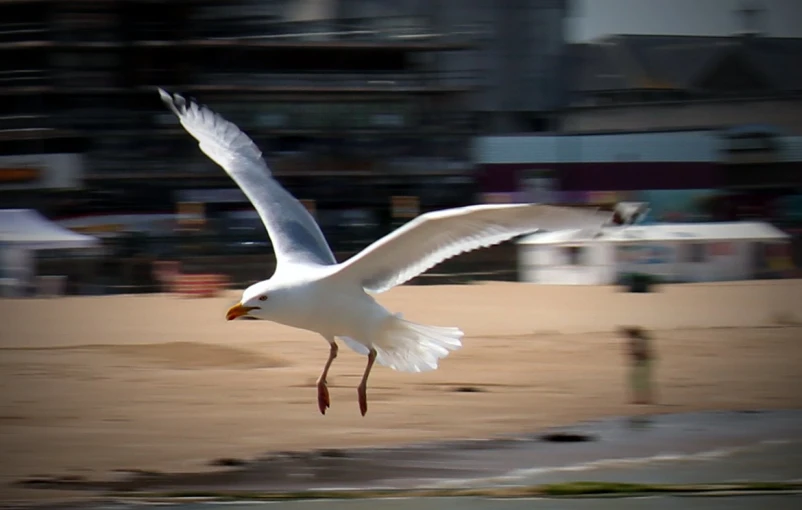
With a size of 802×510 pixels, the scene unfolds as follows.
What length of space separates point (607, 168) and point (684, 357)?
53.6ft

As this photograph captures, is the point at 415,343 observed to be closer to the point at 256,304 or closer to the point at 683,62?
the point at 256,304

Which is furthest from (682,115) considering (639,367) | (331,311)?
(331,311)

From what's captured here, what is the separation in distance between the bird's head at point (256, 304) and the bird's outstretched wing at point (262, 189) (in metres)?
0.27

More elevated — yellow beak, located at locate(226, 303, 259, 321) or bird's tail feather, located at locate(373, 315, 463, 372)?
yellow beak, located at locate(226, 303, 259, 321)

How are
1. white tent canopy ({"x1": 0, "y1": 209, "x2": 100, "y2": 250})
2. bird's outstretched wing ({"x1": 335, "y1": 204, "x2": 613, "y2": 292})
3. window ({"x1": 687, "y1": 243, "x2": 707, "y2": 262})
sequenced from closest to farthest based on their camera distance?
bird's outstretched wing ({"x1": 335, "y1": 204, "x2": 613, "y2": 292}) < white tent canopy ({"x1": 0, "y1": 209, "x2": 100, "y2": 250}) < window ({"x1": 687, "y1": 243, "x2": 707, "y2": 262})

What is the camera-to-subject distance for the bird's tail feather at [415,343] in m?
8.03

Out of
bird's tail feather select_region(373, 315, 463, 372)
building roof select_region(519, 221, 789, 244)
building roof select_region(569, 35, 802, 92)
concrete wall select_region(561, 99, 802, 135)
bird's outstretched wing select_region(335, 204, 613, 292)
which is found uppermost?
building roof select_region(569, 35, 802, 92)

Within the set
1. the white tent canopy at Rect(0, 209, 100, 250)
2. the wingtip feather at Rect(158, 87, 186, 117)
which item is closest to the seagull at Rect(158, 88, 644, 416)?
the wingtip feather at Rect(158, 87, 186, 117)

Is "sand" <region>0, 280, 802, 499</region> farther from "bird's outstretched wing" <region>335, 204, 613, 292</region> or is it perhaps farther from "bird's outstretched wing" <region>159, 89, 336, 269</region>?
"bird's outstretched wing" <region>335, 204, 613, 292</region>

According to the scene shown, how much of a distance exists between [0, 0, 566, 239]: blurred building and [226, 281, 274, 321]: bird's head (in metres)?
20.0

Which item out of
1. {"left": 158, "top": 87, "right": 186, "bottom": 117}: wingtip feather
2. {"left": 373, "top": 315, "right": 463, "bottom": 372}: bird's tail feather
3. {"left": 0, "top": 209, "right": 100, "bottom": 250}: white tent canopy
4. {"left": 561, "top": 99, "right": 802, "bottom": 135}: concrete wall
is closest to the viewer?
{"left": 373, "top": 315, "right": 463, "bottom": 372}: bird's tail feather

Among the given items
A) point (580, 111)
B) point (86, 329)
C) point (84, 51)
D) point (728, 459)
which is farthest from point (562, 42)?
point (728, 459)

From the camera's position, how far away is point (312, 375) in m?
12.9

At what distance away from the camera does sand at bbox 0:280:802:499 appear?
983cm
